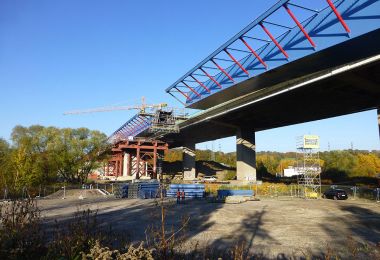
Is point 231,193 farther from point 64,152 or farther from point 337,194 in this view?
point 64,152

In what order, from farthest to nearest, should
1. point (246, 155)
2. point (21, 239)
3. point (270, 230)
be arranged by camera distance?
point (246, 155) → point (270, 230) → point (21, 239)

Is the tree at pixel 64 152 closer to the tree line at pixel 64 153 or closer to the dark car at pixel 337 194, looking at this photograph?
the tree line at pixel 64 153

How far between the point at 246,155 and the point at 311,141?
13630mm

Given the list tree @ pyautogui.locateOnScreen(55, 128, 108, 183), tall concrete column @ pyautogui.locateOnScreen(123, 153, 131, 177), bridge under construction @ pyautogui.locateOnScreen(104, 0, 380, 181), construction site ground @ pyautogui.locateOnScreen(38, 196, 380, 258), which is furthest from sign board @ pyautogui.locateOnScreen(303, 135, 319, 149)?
tall concrete column @ pyautogui.locateOnScreen(123, 153, 131, 177)

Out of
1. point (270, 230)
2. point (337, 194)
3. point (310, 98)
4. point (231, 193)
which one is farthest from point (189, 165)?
point (270, 230)

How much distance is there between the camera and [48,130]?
5466 cm

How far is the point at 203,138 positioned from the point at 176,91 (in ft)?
83.1

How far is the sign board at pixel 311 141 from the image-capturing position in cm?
4359

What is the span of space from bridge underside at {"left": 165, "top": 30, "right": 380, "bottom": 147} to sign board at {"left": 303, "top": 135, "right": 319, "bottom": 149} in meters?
3.59

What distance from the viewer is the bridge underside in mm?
27016

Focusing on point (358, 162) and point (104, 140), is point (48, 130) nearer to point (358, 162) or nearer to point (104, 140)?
point (104, 140)

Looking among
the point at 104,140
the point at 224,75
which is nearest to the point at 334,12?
the point at 224,75

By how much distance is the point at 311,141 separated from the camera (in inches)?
1747

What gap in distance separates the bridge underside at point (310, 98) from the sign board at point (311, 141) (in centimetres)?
359
